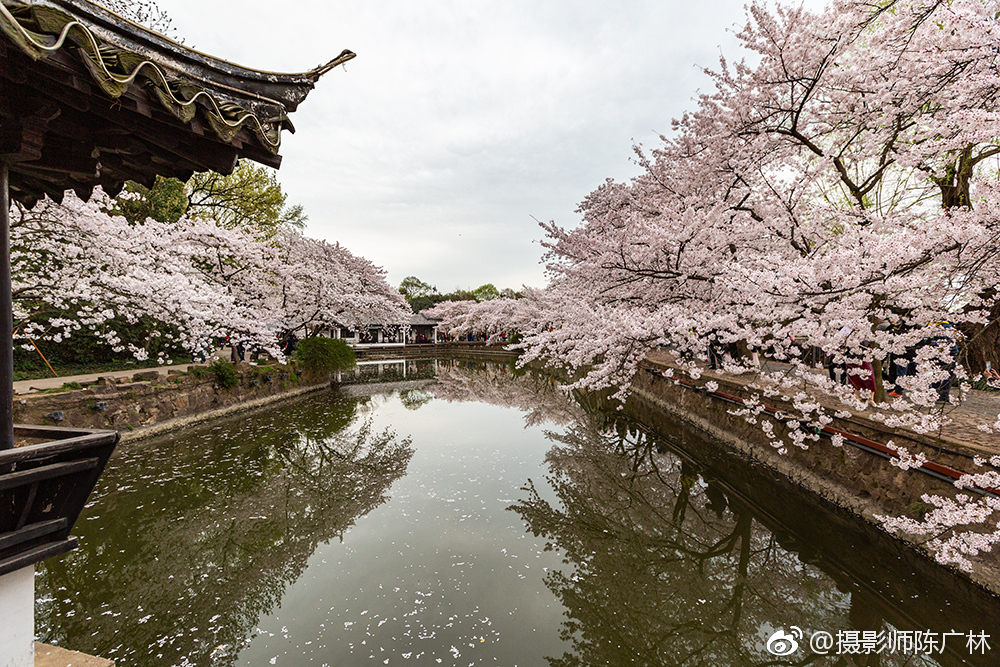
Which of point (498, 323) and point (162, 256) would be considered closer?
point (162, 256)

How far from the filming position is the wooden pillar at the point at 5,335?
194cm

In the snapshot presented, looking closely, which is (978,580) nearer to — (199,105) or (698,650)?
(698,650)

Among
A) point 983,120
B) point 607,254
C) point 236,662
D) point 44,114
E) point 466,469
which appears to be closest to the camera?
point 44,114

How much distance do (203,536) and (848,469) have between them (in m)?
10.3

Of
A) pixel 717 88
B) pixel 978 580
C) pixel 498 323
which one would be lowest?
pixel 978 580

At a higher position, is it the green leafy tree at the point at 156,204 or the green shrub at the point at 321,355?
the green leafy tree at the point at 156,204

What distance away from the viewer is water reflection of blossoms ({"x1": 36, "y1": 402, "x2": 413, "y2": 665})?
3975 mm

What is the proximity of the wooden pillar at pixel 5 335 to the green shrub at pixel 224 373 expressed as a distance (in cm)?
1265

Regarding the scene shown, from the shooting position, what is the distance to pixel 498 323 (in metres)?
30.2

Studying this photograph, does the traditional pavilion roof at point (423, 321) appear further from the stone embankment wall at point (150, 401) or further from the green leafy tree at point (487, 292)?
the stone embankment wall at point (150, 401)

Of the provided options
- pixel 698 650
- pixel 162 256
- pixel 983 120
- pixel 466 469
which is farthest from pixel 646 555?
pixel 162 256

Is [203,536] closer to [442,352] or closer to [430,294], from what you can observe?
[442,352]

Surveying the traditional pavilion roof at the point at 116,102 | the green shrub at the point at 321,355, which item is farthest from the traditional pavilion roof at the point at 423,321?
the traditional pavilion roof at the point at 116,102

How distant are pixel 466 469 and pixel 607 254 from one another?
546cm
